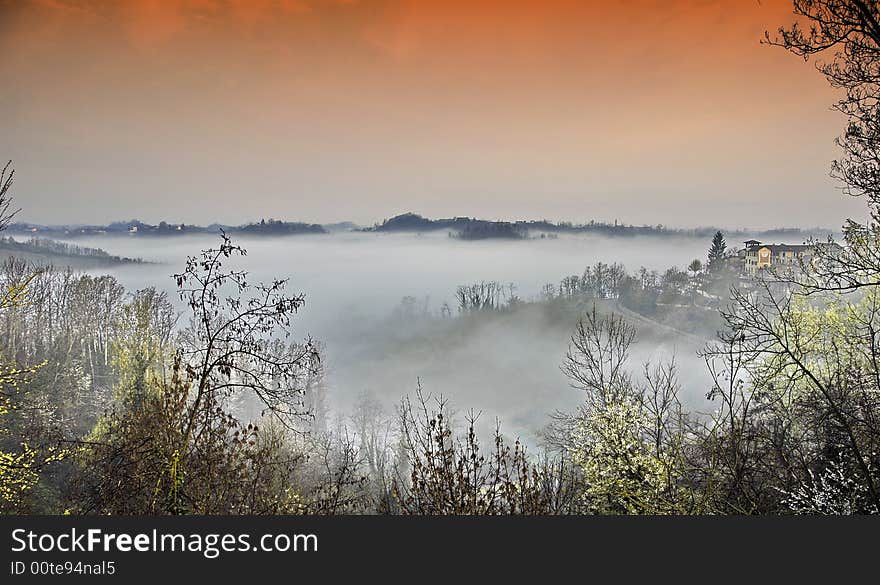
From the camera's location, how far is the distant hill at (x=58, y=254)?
12148mm

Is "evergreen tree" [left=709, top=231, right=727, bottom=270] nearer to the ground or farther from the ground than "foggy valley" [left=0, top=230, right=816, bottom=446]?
farther from the ground

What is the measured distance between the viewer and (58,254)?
523 inches

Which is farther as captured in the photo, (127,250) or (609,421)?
(127,250)

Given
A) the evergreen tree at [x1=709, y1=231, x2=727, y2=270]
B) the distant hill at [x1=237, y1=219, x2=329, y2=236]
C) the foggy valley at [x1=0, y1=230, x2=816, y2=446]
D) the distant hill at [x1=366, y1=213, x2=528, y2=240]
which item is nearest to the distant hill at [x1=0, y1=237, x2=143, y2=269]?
the foggy valley at [x1=0, y1=230, x2=816, y2=446]

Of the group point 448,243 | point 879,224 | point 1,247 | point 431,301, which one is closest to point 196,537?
point 879,224

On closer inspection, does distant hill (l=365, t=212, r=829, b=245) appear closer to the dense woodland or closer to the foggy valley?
the foggy valley

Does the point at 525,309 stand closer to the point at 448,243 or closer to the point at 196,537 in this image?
the point at 448,243

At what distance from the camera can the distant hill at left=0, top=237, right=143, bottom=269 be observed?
1215 cm

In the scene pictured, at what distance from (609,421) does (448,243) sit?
53.8 feet

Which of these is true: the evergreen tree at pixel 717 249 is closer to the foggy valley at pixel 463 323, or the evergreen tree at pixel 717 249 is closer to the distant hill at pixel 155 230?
the foggy valley at pixel 463 323

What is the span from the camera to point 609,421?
5086mm

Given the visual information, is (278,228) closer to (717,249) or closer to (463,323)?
(717,249)

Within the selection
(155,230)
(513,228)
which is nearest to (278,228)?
(155,230)

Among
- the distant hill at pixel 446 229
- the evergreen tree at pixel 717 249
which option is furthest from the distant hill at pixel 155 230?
the evergreen tree at pixel 717 249
